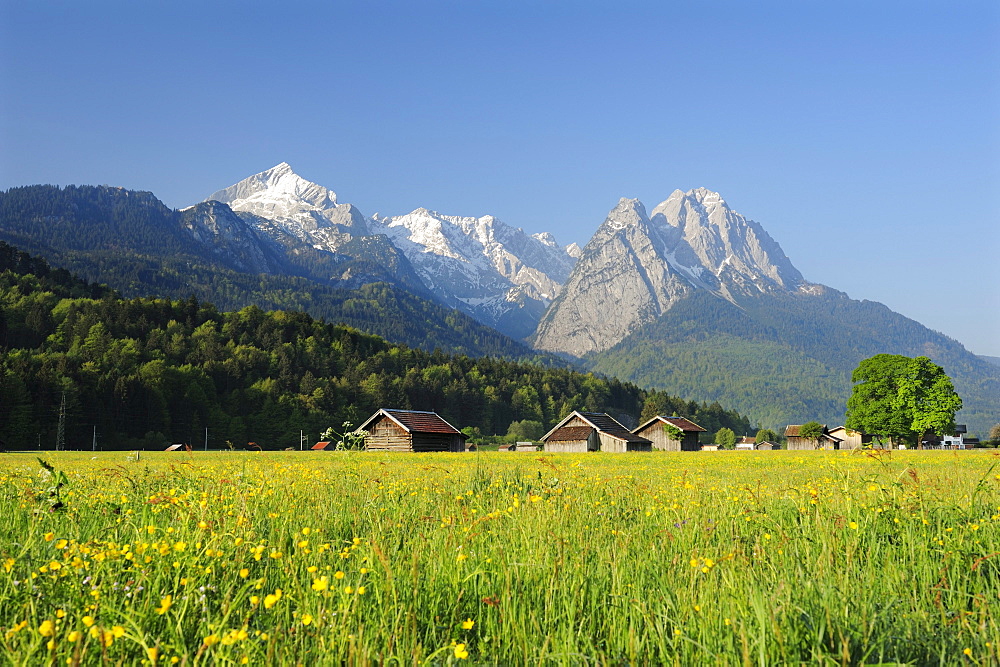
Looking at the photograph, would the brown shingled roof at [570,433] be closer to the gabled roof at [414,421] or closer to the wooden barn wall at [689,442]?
the wooden barn wall at [689,442]

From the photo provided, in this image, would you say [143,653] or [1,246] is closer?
[143,653]

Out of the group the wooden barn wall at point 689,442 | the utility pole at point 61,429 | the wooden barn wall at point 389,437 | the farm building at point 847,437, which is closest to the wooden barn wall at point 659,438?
the wooden barn wall at point 689,442

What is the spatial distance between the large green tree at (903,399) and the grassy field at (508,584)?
249 ft

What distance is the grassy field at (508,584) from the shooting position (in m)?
3.76

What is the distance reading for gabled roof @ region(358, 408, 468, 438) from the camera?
80.3 meters

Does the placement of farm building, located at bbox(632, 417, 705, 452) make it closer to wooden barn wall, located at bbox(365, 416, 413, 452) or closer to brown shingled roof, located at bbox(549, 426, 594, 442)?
brown shingled roof, located at bbox(549, 426, 594, 442)

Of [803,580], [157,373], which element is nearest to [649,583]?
[803,580]

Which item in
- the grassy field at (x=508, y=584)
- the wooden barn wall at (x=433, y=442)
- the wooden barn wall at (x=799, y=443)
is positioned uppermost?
the grassy field at (x=508, y=584)

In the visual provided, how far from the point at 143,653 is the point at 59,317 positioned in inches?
6109

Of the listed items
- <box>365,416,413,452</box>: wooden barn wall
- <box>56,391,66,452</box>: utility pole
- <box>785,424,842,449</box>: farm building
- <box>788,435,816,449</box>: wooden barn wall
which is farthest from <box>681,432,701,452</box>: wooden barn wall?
<box>56,391,66,452</box>: utility pole

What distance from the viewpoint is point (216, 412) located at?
11650cm

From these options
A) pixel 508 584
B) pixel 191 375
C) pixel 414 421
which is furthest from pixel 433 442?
pixel 508 584

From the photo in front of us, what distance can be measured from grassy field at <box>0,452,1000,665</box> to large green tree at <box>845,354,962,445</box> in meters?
75.8

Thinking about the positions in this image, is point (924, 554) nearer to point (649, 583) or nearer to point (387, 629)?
point (649, 583)
